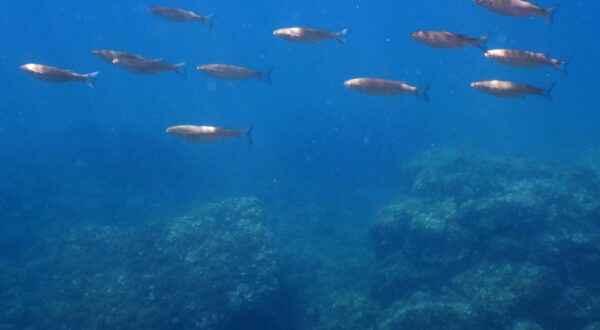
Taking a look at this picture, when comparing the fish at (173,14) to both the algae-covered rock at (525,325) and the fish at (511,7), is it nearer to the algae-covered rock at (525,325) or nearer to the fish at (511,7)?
the fish at (511,7)

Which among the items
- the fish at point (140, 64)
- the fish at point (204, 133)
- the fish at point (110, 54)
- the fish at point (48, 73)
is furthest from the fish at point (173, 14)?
the fish at point (204, 133)

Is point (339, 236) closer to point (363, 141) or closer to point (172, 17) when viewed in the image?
point (172, 17)

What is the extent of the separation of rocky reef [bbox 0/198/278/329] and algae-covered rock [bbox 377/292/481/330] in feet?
11.1

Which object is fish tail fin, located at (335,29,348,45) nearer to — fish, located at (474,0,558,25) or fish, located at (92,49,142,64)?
fish, located at (474,0,558,25)

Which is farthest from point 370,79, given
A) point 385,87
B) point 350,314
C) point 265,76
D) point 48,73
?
point 48,73

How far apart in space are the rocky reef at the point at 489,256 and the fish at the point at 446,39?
19.4 ft

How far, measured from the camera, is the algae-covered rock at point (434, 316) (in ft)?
30.0

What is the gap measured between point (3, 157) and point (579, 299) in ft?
113

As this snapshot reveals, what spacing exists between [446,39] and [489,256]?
712 cm

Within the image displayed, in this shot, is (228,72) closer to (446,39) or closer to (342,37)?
(342,37)

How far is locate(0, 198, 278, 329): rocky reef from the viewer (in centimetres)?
996

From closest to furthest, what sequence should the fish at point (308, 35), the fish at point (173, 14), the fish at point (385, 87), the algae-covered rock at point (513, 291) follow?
the fish at point (385, 87)
the fish at point (308, 35)
the algae-covered rock at point (513, 291)
the fish at point (173, 14)

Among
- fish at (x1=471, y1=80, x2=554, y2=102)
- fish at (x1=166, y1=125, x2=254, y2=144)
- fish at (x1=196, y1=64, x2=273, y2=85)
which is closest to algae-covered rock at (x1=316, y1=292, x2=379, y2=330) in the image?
fish at (x1=166, y1=125, x2=254, y2=144)

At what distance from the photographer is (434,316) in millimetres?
9445
